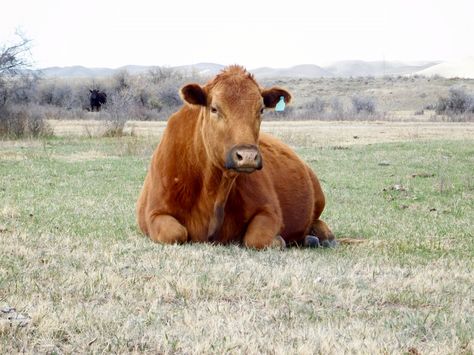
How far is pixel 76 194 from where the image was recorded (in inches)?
512

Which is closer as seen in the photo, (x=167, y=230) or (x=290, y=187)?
(x=167, y=230)

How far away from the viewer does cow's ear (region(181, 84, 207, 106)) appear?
7.17 m

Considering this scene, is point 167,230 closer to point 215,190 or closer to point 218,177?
point 215,190

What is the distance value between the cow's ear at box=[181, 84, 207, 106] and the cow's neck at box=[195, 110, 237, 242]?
500 millimetres

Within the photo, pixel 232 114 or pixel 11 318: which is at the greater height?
pixel 232 114

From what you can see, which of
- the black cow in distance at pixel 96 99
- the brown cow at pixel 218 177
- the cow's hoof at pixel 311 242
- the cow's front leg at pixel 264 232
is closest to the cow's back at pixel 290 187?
the brown cow at pixel 218 177

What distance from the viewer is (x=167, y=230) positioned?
7.24 metres

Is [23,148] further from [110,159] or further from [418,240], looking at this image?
[418,240]

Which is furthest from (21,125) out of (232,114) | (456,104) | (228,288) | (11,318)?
(456,104)

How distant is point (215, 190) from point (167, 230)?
2.09ft

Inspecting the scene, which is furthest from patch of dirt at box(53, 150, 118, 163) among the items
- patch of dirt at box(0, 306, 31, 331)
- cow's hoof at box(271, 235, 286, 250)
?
patch of dirt at box(0, 306, 31, 331)

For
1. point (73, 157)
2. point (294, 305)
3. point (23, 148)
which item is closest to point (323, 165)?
point (73, 157)

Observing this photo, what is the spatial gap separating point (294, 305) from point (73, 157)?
18.2 metres

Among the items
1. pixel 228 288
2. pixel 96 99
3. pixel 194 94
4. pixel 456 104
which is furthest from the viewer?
pixel 96 99
